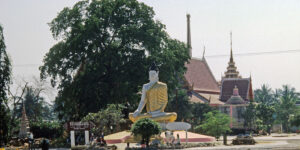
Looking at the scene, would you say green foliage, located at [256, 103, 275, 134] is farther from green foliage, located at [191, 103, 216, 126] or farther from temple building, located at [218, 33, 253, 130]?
green foliage, located at [191, 103, 216, 126]

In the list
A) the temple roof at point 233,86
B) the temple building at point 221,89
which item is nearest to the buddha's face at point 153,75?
the temple building at point 221,89

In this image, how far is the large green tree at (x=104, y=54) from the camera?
5044 cm

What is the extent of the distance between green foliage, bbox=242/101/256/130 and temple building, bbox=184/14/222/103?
645cm

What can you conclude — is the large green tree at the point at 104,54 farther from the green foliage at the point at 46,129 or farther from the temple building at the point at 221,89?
the temple building at the point at 221,89

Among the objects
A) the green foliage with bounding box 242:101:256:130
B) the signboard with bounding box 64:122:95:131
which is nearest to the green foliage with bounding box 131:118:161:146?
the signboard with bounding box 64:122:95:131

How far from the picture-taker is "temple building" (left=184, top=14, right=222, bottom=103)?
274ft

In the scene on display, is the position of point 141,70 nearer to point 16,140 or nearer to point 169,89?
point 169,89

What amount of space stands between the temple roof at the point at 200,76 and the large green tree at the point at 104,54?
32.9m

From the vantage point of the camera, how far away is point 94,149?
112ft

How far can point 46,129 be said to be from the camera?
51.7m

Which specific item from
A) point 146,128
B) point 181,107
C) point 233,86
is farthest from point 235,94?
point 146,128

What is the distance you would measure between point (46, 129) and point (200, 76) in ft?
140

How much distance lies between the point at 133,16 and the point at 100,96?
818 cm

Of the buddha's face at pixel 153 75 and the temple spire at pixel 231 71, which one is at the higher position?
the temple spire at pixel 231 71
